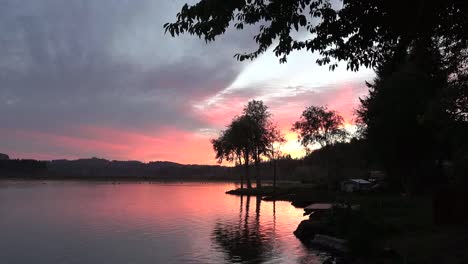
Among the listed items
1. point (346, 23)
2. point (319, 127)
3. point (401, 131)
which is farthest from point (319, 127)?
point (346, 23)

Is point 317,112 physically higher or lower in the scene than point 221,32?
higher

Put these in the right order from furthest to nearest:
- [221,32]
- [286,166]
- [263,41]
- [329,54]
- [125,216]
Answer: [286,166] → [125,216] → [329,54] → [263,41] → [221,32]

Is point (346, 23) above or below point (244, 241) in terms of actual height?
above

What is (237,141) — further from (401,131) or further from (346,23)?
(346,23)

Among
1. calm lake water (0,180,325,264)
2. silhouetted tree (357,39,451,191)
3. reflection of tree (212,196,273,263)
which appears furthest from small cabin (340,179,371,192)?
reflection of tree (212,196,273,263)

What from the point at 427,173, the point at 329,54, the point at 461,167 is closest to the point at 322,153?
the point at 427,173

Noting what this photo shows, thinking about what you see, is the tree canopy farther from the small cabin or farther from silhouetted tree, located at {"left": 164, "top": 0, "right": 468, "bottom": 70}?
silhouetted tree, located at {"left": 164, "top": 0, "right": 468, "bottom": 70}

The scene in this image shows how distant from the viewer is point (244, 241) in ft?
91.4

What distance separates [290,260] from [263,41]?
42.2 feet

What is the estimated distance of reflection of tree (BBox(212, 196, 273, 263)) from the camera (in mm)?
22859

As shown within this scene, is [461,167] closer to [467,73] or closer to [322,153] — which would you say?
[467,73]

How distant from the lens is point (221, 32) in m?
10.3

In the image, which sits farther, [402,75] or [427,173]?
[427,173]

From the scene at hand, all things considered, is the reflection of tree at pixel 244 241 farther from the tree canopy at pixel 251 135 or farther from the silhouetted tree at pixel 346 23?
the tree canopy at pixel 251 135
